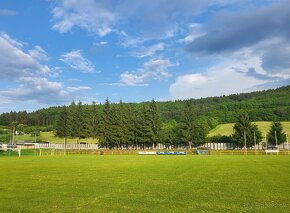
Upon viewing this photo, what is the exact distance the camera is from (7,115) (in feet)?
654

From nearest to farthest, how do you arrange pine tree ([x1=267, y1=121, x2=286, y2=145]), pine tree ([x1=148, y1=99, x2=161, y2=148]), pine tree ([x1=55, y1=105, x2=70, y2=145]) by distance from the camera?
pine tree ([x1=267, y1=121, x2=286, y2=145]), pine tree ([x1=148, y1=99, x2=161, y2=148]), pine tree ([x1=55, y1=105, x2=70, y2=145])

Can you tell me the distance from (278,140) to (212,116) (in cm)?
6718

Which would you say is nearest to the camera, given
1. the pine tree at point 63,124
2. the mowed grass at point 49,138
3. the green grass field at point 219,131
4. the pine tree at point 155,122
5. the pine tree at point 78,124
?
the pine tree at point 155,122

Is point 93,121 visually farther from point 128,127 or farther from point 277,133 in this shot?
point 277,133

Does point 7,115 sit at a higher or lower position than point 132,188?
higher

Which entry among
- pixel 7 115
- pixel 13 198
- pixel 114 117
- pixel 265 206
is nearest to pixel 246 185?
pixel 265 206

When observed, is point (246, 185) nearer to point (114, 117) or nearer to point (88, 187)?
point (88, 187)

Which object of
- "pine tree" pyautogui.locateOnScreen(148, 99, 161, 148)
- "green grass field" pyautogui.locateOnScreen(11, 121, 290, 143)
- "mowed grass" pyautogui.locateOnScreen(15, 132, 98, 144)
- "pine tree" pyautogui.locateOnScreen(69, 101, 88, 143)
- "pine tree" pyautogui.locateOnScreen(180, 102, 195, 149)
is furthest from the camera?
"mowed grass" pyautogui.locateOnScreen(15, 132, 98, 144)

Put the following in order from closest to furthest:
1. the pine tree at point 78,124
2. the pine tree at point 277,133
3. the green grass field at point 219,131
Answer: the pine tree at point 277,133, the pine tree at point 78,124, the green grass field at point 219,131

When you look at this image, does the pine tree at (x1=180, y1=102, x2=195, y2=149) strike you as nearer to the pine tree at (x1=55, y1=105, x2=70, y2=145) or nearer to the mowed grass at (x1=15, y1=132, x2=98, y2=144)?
the pine tree at (x1=55, y1=105, x2=70, y2=145)

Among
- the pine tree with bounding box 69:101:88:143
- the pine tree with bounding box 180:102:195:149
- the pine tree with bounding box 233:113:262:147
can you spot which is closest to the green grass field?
the pine tree with bounding box 69:101:88:143

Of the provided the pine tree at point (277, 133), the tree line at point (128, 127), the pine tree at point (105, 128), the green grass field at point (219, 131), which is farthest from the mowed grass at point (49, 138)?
the pine tree at point (277, 133)

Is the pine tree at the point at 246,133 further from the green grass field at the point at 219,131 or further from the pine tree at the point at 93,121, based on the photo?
the pine tree at the point at 93,121

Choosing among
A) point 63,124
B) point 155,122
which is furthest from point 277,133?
point 63,124
